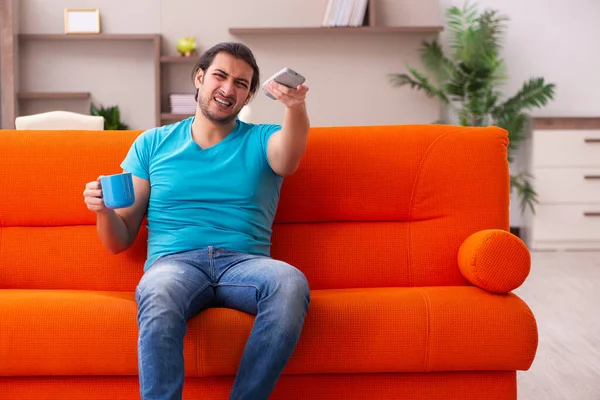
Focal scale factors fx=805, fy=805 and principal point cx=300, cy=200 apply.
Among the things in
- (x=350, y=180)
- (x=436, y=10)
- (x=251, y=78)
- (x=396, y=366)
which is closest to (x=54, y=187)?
(x=251, y=78)

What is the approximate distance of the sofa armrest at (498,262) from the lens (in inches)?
81.4

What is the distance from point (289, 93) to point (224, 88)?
0.32 m

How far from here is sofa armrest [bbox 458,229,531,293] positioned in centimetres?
207

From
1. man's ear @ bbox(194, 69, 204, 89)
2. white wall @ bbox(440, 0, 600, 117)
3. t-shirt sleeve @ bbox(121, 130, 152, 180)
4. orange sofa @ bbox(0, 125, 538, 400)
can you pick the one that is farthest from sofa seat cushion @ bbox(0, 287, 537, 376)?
white wall @ bbox(440, 0, 600, 117)

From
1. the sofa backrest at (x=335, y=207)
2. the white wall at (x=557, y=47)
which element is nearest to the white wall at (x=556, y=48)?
the white wall at (x=557, y=47)

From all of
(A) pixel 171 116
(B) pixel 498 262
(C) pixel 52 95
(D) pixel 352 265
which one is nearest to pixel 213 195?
(D) pixel 352 265

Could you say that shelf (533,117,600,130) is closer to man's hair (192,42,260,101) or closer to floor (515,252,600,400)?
floor (515,252,600,400)

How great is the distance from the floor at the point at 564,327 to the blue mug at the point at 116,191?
4.60 ft

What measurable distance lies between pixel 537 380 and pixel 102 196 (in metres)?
1.58

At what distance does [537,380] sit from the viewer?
2.68 metres

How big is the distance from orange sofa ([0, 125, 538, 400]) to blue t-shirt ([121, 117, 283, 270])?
18 cm

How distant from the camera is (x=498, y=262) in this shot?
6.81 ft

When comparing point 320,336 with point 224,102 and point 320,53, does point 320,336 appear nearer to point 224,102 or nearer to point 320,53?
point 224,102

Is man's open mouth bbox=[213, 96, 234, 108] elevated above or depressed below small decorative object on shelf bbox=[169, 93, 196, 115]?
above
